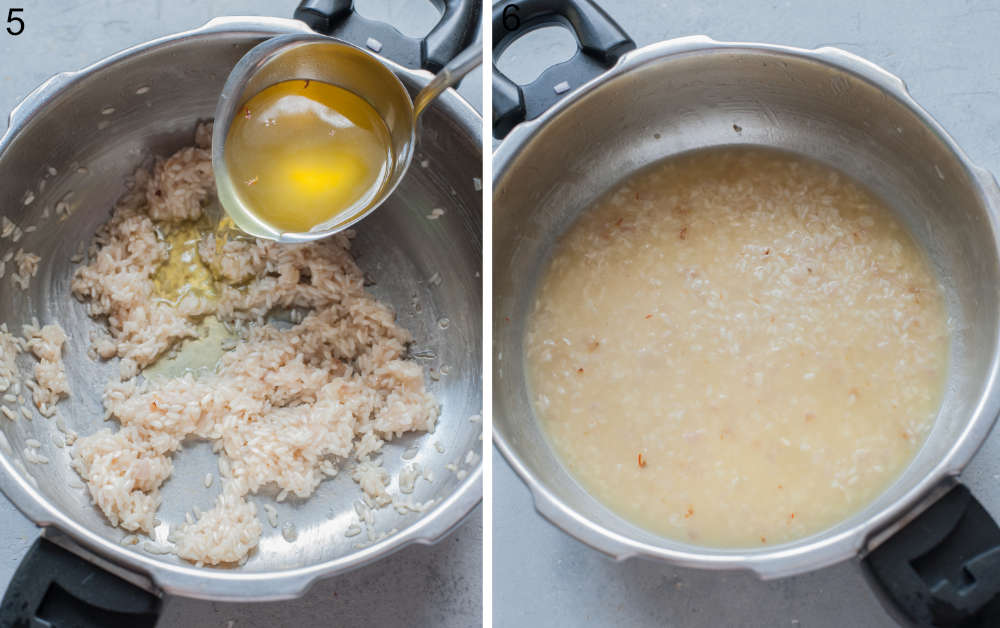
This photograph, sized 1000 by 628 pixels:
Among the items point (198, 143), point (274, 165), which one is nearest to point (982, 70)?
point (274, 165)

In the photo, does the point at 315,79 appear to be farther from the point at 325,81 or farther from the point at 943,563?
the point at 943,563

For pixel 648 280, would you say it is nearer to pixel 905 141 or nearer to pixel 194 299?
pixel 905 141

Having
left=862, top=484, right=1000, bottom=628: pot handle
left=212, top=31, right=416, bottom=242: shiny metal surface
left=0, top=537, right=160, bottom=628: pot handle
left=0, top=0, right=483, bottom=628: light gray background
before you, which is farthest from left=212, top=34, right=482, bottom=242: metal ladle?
left=862, top=484, right=1000, bottom=628: pot handle

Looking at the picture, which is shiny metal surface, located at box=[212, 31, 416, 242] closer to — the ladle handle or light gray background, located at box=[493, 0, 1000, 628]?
the ladle handle

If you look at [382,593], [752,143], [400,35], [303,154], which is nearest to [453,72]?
[400,35]

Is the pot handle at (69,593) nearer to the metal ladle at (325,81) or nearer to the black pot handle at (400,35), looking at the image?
the metal ladle at (325,81)

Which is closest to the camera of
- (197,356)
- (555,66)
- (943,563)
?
(943,563)

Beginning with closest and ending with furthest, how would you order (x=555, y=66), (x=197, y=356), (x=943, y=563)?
(x=943, y=563), (x=555, y=66), (x=197, y=356)
